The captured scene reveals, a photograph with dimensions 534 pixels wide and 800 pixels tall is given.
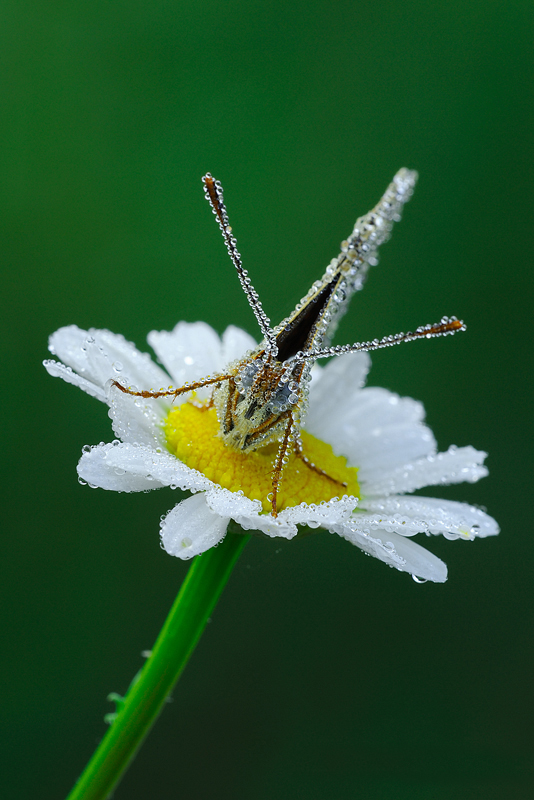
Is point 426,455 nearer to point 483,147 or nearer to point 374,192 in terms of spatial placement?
point 374,192

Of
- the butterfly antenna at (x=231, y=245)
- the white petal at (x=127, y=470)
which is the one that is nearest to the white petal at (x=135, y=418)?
the white petal at (x=127, y=470)

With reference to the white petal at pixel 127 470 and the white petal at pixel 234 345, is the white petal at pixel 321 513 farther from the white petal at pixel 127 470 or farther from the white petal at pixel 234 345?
the white petal at pixel 234 345

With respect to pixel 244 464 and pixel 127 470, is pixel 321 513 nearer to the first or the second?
pixel 244 464

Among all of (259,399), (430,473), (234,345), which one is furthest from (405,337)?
(234,345)

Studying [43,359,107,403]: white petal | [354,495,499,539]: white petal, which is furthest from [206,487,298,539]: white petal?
[43,359,107,403]: white petal

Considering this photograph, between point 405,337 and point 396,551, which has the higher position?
point 405,337

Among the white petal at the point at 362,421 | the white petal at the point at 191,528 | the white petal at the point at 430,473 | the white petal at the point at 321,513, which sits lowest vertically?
the white petal at the point at 191,528

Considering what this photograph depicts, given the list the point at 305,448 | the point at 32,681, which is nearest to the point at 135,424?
the point at 305,448
